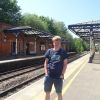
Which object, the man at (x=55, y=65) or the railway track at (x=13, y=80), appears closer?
the man at (x=55, y=65)

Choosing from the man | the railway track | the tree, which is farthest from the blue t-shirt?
the tree

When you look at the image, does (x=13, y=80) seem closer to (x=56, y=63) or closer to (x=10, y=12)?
(x=56, y=63)

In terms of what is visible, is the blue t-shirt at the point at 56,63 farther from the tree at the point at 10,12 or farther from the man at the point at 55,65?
the tree at the point at 10,12

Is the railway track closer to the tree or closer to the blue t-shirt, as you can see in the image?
the blue t-shirt

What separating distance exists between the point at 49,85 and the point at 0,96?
376 centimetres

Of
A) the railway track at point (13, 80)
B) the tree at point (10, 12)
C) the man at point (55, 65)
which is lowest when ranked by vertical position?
the railway track at point (13, 80)

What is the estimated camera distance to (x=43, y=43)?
7069cm

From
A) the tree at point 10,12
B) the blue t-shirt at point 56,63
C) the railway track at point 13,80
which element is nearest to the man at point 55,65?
the blue t-shirt at point 56,63

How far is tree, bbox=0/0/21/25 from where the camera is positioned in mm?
83188

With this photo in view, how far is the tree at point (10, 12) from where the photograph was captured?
83.2 meters

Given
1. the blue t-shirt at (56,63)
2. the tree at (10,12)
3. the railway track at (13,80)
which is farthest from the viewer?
the tree at (10,12)

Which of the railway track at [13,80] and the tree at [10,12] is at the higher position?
the tree at [10,12]

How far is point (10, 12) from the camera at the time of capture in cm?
8756

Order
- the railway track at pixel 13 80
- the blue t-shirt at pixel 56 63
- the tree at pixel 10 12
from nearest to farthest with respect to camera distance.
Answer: the blue t-shirt at pixel 56 63
the railway track at pixel 13 80
the tree at pixel 10 12
